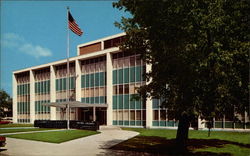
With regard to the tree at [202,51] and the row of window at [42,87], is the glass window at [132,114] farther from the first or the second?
the tree at [202,51]

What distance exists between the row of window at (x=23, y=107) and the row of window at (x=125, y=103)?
995 inches

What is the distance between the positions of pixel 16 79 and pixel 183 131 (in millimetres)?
53528

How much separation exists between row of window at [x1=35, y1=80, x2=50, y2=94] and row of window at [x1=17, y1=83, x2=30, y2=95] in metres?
3.39

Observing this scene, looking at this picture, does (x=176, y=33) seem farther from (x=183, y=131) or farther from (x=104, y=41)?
(x=104, y=41)

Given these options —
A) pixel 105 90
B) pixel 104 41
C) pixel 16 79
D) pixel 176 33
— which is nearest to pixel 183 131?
pixel 176 33

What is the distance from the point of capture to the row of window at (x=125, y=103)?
36.7m

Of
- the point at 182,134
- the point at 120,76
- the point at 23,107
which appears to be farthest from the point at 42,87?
the point at 182,134

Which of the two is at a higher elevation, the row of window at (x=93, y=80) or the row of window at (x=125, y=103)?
the row of window at (x=93, y=80)

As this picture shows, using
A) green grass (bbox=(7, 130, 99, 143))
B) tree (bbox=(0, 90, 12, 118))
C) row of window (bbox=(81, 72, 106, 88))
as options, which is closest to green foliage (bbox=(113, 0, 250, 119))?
green grass (bbox=(7, 130, 99, 143))

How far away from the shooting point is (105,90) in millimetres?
41188

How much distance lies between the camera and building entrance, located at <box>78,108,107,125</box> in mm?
41688

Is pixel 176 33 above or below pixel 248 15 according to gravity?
below

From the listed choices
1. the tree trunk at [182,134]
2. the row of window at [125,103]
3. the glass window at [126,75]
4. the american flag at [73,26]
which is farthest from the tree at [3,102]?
the tree trunk at [182,134]

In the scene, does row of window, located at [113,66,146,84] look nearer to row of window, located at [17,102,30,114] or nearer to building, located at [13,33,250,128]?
building, located at [13,33,250,128]
